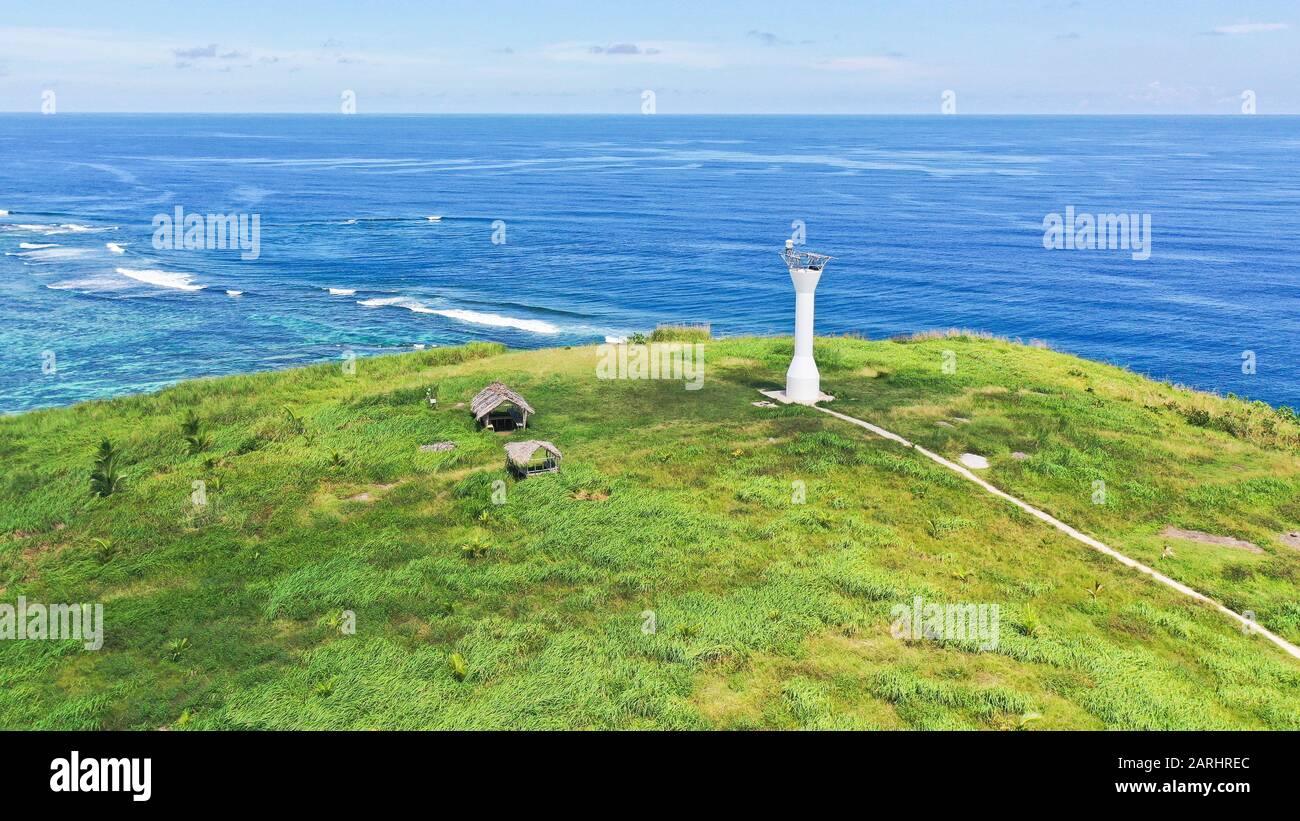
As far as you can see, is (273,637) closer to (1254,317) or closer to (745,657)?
(745,657)

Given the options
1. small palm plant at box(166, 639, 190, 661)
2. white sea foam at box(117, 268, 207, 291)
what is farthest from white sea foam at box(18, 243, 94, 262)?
small palm plant at box(166, 639, 190, 661)

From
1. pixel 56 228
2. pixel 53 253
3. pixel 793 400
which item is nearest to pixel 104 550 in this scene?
pixel 793 400

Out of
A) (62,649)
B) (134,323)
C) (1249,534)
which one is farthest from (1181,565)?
(134,323)

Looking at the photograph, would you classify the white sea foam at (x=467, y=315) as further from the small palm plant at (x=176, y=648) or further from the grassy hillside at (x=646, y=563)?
the small palm plant at (x=176, y=648)

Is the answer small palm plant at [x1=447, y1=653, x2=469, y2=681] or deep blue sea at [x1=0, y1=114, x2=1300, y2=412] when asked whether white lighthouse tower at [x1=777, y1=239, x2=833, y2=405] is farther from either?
deep blue sea at [x1=0, y1=114, x2=1300, y2=412]

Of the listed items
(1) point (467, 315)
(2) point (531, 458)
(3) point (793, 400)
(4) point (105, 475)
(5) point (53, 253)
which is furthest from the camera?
(5) point (53, 253)

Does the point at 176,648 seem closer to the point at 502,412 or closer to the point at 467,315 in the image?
the point at 502,412

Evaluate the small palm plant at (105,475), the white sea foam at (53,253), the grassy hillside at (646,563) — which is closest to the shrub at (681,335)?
the grassy hillside at (646,563)

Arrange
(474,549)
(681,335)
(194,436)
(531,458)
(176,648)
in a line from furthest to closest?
(681,335)
(194,436)
(531,458)
(474,549)
(176,648)
